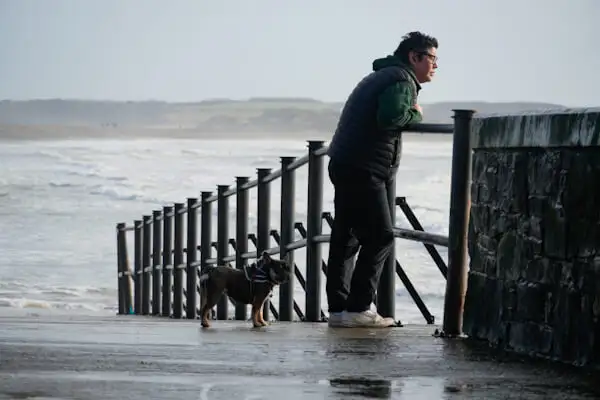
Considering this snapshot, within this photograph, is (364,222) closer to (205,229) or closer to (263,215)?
(263,215)

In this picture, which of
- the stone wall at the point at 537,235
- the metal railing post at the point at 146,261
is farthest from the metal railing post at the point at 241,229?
the metal railing post at the point at 146,261

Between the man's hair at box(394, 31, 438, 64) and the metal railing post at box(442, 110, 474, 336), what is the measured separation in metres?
0.84

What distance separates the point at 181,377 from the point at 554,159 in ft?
6.09

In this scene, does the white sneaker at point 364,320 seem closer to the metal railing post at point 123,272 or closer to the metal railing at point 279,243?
the metal railing at point 279,243

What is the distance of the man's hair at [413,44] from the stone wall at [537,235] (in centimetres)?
109

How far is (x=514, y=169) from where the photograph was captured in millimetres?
8062

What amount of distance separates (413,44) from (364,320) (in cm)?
164

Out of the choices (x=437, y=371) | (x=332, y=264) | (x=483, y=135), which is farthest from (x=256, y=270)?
(x=437, y=371)

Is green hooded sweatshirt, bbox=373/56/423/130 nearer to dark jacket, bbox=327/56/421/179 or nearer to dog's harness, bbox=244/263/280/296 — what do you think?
dark jacket, bbox=327/56/421/179

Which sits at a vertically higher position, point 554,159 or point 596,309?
point 554,159

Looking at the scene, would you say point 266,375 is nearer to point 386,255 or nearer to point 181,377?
point 181,377

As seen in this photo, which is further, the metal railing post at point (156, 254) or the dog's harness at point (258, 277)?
the metal railing post at point (156, 254)

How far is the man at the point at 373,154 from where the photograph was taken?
9.89m

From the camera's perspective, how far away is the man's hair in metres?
9.99
